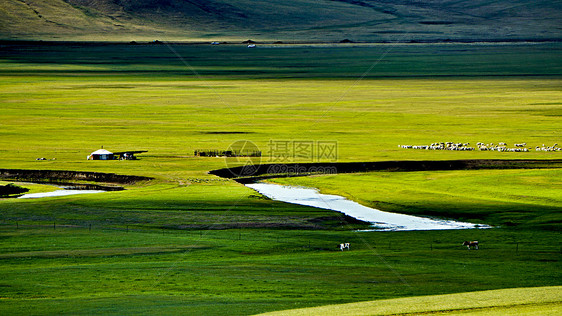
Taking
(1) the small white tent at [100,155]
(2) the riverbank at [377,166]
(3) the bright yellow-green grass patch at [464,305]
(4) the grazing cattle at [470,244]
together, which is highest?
(1) the small white tent at [100,155]

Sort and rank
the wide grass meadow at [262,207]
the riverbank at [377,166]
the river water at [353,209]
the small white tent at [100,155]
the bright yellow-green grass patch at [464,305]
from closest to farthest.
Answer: the bright yellow-green grass patch at [464,305] < the wide grass meadow at [262,207] < the river water at [353,209] < the riverbank at [377,166] < the small white tent at [100,155]

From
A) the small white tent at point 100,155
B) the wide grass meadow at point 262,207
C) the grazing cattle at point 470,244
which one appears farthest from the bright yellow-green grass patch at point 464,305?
the small white tent at point 100,155

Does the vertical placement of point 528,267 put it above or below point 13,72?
below

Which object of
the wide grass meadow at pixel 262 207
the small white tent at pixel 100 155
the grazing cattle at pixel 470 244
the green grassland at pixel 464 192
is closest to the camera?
the wide grass meadow at pixel 262 207

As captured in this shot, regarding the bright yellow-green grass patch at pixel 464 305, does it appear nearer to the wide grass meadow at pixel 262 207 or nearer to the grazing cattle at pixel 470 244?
the wide grass meadow at pixel 262 207

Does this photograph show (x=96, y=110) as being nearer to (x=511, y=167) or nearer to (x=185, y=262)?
(x=511, y=167)

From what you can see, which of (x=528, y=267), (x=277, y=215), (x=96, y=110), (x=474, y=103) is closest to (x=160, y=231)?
(x=277, y=215)

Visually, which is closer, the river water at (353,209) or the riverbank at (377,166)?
the river water at (353,209)
